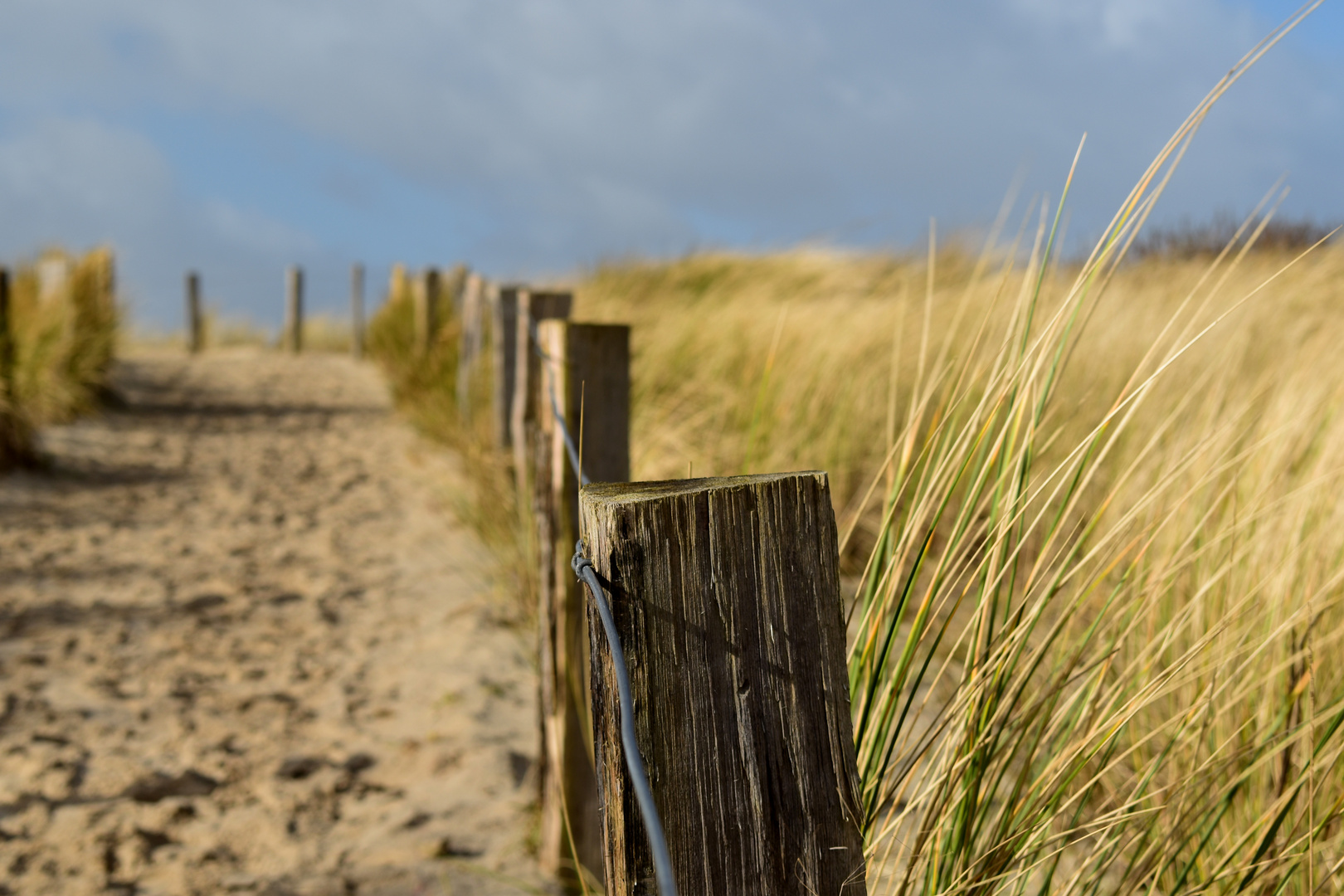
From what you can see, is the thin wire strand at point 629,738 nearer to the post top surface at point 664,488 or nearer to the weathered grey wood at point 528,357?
the post top surface at point 664,488

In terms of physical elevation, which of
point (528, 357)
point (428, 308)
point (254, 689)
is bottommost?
point (254, 689)

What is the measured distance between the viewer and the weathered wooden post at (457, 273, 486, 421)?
592 cm

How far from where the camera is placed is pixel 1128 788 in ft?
5.31

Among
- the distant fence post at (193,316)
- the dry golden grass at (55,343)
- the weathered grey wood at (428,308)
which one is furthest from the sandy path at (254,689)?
the distant fence post at (193,316)

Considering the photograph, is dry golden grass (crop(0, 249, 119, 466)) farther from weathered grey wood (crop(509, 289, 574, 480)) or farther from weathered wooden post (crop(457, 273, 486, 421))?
weathered grey wood (crop(509, 289, 574, 480))

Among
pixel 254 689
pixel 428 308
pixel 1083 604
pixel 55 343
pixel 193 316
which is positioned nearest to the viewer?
pixel 1083 604

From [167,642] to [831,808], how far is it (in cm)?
351

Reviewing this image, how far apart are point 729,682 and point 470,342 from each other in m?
5.58

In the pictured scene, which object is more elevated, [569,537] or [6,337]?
[6,337]

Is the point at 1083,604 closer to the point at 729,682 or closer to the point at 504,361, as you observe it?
the point at 729,682

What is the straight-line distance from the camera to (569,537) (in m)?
2.10

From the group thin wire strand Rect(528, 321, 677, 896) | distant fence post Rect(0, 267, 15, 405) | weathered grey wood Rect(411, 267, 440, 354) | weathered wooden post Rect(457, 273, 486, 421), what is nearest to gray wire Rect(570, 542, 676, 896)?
thin wire strand Rect(528, 321, 677, 896)

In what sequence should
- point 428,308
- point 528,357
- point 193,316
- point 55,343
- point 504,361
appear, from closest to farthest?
point 528,357 → point 504,361 → point 55,343 → point 428,308 → point 193,316

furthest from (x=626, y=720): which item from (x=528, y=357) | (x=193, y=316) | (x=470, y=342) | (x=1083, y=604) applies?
(x=193, y=316)
